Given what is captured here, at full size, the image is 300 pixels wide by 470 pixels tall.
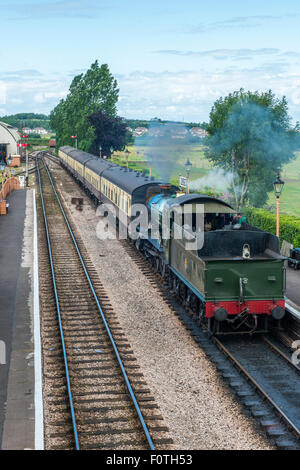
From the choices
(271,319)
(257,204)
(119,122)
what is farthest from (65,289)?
(119,122)

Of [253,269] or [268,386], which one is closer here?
[268,386]

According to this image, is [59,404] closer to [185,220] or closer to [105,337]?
[105,337]

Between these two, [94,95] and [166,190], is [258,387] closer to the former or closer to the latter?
[166,190]

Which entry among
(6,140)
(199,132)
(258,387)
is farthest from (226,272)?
(6,140)

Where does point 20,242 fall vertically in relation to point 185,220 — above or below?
below

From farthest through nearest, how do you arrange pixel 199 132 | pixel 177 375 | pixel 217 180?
pixel 217 180
pixel 199 132
pixel 177 375

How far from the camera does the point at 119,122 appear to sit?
77875 mm

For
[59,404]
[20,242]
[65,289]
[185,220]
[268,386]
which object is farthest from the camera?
[20,242]

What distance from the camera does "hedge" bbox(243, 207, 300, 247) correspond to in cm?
2262

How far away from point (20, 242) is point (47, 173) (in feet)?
132

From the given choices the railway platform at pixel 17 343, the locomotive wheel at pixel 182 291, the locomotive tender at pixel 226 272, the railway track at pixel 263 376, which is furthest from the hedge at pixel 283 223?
the railway platform at pixel 17 343

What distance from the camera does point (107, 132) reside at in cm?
7644

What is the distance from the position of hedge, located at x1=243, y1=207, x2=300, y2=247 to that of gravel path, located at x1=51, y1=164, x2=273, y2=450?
663cm

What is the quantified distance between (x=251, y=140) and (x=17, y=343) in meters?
22.9
